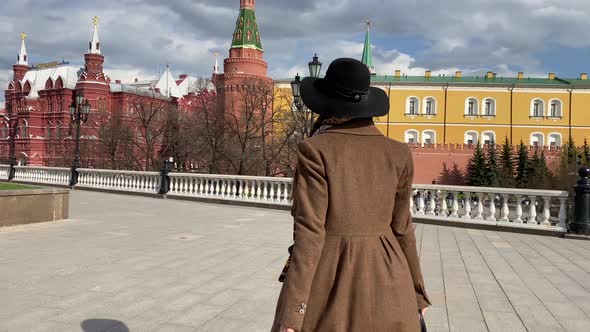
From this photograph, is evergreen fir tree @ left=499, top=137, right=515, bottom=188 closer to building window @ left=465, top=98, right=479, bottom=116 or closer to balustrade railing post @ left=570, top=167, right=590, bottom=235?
building window @ left=465, top=98, right=479, bottom=116

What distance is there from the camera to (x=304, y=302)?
85.4 inches

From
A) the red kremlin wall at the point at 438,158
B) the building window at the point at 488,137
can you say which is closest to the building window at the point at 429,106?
the building window at the point at 488,137

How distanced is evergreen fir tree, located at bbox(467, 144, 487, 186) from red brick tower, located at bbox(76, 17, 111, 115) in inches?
1855

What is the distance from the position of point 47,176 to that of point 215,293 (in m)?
23.1

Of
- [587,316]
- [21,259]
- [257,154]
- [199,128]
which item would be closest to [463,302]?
[587,316]

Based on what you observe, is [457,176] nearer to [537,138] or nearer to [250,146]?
[537,138]

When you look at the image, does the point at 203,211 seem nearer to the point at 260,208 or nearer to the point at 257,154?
the point at 260,208

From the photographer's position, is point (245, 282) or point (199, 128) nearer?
point (245, 282)

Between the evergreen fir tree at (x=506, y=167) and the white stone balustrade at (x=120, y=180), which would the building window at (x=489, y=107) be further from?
the white stone balustrade at (x=120, y=180)

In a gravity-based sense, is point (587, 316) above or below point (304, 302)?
below

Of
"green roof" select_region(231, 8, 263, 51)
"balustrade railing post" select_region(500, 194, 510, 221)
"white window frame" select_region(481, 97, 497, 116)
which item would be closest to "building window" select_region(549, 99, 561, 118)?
"white window frame" select_region(481, 97, 497, 116)

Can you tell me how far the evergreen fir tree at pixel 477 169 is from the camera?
188 feet

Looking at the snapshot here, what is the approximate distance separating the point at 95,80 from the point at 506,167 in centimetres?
5410

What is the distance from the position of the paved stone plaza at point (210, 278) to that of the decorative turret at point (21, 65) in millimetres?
81195
